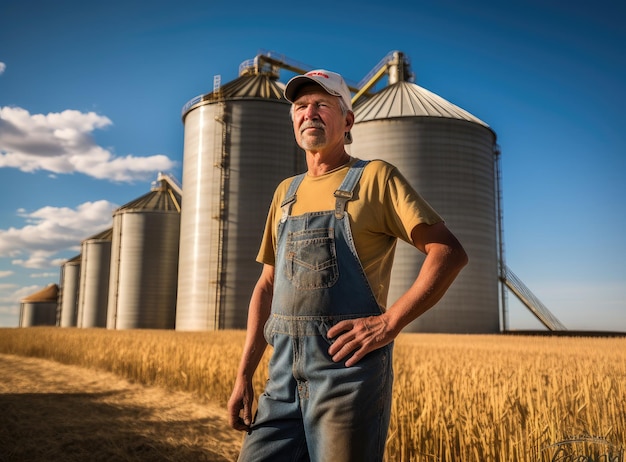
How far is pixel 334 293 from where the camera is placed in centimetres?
216

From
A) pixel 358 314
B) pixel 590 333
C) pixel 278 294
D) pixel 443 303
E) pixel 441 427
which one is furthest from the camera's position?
pixel 590 333

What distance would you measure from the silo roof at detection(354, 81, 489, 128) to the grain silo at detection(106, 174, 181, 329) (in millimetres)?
13025

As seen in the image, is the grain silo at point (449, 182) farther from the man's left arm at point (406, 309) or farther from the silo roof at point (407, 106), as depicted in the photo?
the man's left arm at point (406, 309)

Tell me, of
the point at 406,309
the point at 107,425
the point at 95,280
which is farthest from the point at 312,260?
the point at 95,280

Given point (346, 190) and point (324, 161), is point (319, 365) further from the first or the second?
point (324, 161)

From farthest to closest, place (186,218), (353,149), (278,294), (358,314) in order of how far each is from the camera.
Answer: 1. (186,218)
2. (353,149)
3. (278,294)
4. (358,314)

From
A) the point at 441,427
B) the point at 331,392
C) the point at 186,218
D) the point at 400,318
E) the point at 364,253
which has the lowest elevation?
the point at 441,427

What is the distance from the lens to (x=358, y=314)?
2127 millimetres

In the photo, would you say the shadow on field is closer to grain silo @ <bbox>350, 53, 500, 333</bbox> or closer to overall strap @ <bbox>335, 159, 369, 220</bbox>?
overall strap @ <bbox>335, 159, 369, 220</bbox>

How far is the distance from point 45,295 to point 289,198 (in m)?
58.8

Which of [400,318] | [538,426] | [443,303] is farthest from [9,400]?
[443,303]

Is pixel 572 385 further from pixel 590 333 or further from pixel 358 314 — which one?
pixel 590 333

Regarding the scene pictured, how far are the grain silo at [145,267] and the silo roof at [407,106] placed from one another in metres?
13.0

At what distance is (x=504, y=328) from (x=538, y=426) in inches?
953
